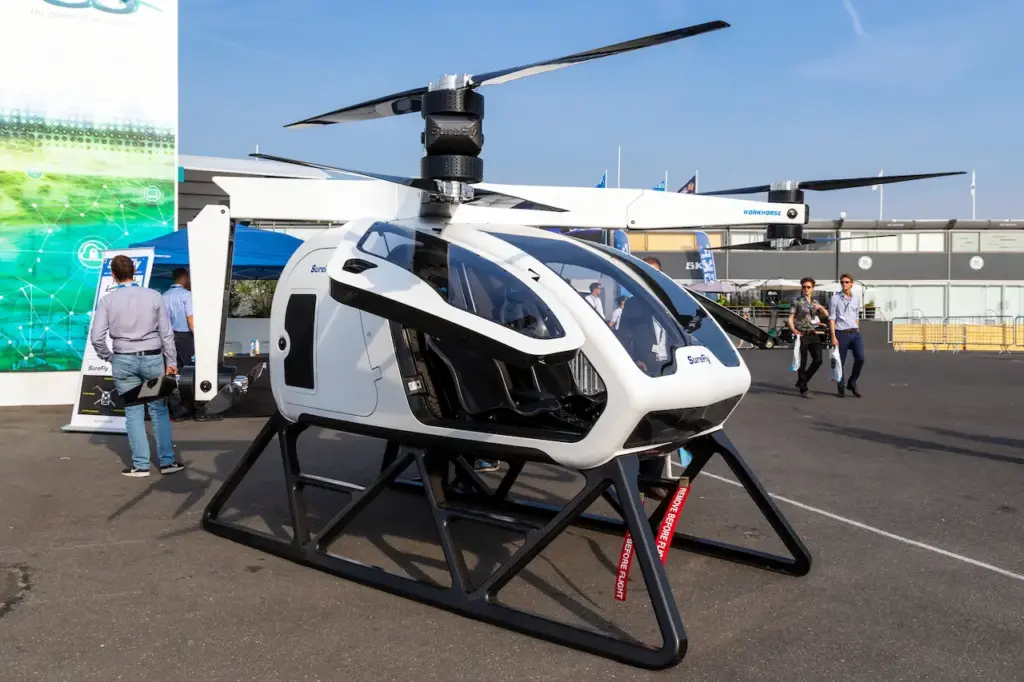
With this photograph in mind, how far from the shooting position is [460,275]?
170 inches

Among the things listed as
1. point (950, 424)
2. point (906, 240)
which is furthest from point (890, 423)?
point (906, 240)

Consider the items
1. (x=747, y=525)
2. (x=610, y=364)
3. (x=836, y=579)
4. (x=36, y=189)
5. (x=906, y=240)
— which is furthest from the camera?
(x=906, y=240)

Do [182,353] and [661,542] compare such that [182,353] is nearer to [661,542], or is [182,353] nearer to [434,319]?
[434,319]

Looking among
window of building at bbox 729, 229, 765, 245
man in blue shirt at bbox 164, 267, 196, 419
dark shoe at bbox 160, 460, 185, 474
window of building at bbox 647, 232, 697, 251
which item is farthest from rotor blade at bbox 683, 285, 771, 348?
window of building at bbox 647, 232, 697, 251

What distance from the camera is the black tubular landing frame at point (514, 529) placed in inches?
148

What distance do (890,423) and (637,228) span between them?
273 inches

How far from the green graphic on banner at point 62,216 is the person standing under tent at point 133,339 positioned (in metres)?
5.77

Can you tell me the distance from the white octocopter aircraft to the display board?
8304mm

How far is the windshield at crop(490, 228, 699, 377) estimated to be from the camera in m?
4.13

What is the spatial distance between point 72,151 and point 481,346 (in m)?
11.0

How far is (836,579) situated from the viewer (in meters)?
4.70

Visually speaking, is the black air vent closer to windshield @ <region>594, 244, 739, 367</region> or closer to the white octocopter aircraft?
the white octocopter aircraft

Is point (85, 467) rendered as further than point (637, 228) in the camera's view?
Yes

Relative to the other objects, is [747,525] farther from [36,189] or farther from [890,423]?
[36,189]
